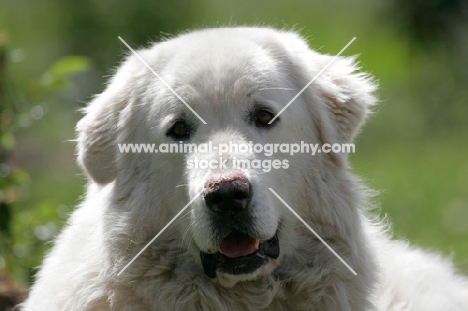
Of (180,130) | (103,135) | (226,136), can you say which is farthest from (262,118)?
(103,135)

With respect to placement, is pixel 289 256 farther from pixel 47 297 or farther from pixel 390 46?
pixel 390 46

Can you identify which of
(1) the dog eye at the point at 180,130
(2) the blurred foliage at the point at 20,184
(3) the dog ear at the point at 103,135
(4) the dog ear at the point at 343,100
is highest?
(4) the dog ear at the point at 343,100

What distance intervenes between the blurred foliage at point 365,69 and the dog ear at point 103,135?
5515 mm

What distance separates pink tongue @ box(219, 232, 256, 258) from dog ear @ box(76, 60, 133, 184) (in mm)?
927

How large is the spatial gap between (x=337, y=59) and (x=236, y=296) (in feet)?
5.23

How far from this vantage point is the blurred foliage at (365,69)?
451 inches

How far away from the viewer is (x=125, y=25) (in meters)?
13.6

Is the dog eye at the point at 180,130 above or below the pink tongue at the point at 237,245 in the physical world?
above

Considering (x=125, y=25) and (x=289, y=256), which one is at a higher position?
(x=125, y=25)

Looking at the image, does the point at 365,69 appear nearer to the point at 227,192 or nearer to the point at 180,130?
the point at 180,130

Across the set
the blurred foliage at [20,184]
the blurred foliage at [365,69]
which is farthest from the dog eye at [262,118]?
the blurred foliage at [365,69]

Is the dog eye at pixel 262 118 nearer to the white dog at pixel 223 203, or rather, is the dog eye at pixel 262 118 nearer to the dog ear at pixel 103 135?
the white dog at pixel 223 203

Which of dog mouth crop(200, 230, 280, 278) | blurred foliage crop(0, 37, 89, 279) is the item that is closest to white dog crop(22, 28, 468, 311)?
dog mouth crop(200, 230, 280, 278)

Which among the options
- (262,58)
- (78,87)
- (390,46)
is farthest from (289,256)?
(390,46)
